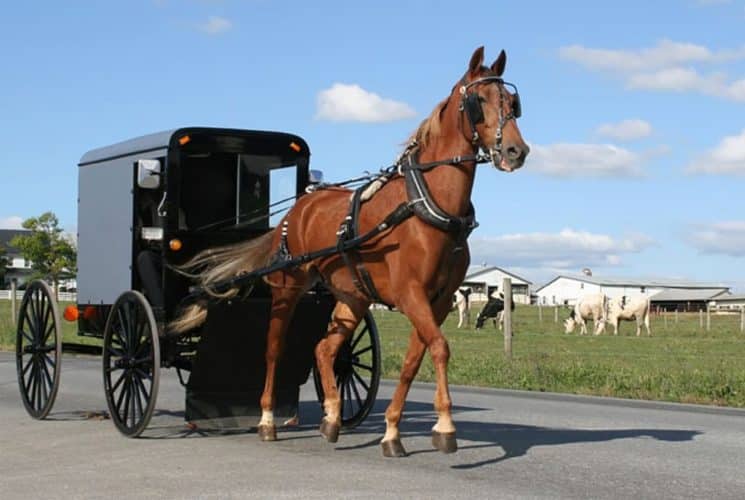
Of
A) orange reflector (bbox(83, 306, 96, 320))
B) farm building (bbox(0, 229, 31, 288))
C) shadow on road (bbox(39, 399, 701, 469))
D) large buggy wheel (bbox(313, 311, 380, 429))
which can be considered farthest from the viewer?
farm building (bbox(0, 229, 31, 288))

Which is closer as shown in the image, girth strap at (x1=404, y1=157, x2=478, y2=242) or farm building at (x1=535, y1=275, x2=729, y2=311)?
girth strap at (x1=404, y1=157, x2=478, y2=242)

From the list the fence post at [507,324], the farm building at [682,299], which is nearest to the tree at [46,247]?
the farm building at [682,299]

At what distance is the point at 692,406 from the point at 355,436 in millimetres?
5138

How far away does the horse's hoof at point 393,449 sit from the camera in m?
8.82

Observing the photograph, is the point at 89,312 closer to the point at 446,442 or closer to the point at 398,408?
the point at 398,408

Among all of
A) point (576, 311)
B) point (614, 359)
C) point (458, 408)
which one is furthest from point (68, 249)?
point (458, 408)

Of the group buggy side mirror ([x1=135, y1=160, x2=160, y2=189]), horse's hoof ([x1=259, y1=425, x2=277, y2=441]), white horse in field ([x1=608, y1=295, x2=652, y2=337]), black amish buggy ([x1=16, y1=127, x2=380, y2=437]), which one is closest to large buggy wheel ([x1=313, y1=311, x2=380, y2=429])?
black amish buggy ([x1=16, y1=127, x2=380, y2=437])

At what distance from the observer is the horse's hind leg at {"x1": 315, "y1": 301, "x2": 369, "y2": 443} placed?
9.51 meters

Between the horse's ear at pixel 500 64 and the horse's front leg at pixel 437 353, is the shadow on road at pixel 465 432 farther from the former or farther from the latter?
the horse's ear at pixel 500 64

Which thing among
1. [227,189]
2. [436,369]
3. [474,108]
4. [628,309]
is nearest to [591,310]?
[628,309]

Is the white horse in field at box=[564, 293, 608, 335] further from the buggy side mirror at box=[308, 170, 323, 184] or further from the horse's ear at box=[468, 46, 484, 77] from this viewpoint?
the horse's ear at box=[468, 46, 484, 77]

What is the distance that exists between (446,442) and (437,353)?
0.62 meters

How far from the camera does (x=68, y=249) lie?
10719cm

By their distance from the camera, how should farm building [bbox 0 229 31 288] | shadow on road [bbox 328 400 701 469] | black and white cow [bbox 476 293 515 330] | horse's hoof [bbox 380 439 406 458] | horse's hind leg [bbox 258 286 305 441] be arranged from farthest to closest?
farm building [bbox 0 229 31 288], black and white cow [bbox 476 293 515 330], horse's hind leg [bbox 258 286 305 441], shadow on road [bbox 328 400 701 469], horse's hoof [bbox 380 439 406 458]
